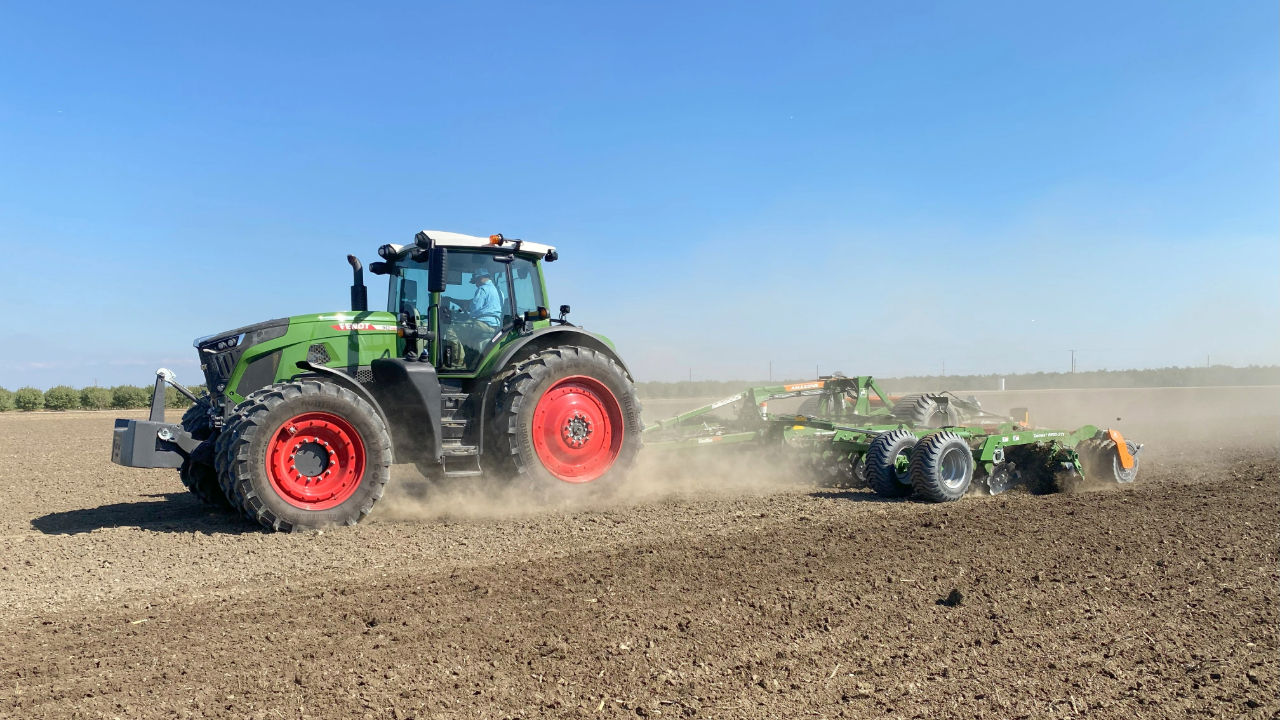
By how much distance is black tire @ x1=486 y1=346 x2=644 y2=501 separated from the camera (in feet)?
24.9

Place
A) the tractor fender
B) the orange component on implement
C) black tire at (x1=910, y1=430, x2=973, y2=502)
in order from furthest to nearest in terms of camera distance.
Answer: the orange component on implement < black tire at (x1=910, y1=430, x2=973, y2=502) < the tractor fender

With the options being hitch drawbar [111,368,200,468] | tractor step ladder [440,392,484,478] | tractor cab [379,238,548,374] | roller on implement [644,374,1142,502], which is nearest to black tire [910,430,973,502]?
roller on implement [644,374,1142,502]

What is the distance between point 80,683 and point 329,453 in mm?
3357

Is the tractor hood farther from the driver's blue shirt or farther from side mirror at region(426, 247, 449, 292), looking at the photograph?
the driver's blue shirt

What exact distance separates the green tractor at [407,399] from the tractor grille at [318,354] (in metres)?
0.01

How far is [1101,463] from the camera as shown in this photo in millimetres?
9852

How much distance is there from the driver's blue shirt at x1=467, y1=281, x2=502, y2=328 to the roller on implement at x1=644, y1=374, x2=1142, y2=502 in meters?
2.27

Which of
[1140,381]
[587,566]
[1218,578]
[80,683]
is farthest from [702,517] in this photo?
[1140,381]

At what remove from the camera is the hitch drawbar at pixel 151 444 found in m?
6.71

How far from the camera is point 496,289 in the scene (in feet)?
27.1

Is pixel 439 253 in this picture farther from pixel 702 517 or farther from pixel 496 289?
pixel 702 517

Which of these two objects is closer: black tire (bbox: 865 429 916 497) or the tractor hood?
the tractor hood

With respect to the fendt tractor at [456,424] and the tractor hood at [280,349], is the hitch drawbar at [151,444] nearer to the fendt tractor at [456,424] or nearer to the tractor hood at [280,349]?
the fendt tractor at [456,424]

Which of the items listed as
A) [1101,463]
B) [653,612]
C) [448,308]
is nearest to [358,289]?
[448,308]
